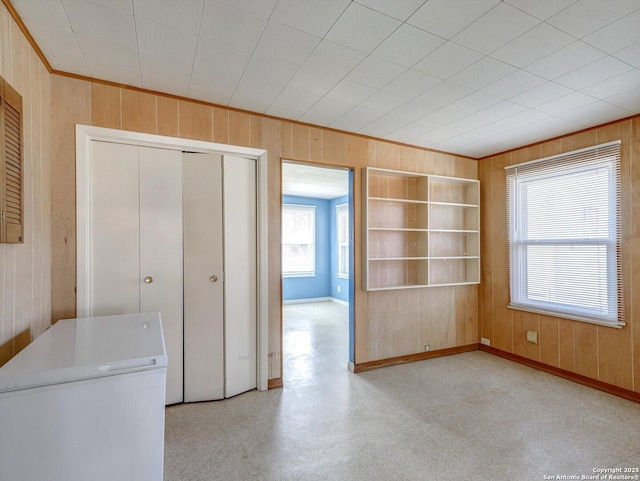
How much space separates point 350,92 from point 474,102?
3.41 feet

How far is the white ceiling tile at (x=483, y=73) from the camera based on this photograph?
208cm

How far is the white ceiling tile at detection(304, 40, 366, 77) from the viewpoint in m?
1.94

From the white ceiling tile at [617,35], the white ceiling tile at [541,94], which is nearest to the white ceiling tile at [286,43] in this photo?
the white ceiling tile at [617,35]

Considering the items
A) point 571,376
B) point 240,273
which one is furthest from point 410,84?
point 571,376

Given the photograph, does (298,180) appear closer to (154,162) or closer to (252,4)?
(154,162)

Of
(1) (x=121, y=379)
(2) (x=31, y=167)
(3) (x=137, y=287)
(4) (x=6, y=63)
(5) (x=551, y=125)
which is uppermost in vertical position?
(5) (x=551, y=125)

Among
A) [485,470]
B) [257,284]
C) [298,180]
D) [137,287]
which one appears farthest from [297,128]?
[485,470]

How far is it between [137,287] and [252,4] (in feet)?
6.91

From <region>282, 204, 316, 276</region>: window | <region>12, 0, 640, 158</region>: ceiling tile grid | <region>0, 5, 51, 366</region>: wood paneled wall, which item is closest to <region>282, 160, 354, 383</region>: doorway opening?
<region>282, 204, 316, 276</region>: window

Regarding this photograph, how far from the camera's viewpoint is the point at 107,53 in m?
2.01

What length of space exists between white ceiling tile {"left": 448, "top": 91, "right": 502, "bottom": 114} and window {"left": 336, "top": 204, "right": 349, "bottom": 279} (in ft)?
14.9

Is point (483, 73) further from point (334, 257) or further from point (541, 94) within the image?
point (334, 257)

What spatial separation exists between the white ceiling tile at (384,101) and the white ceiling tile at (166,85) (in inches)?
56.6

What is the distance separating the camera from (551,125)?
3086 millimetres
